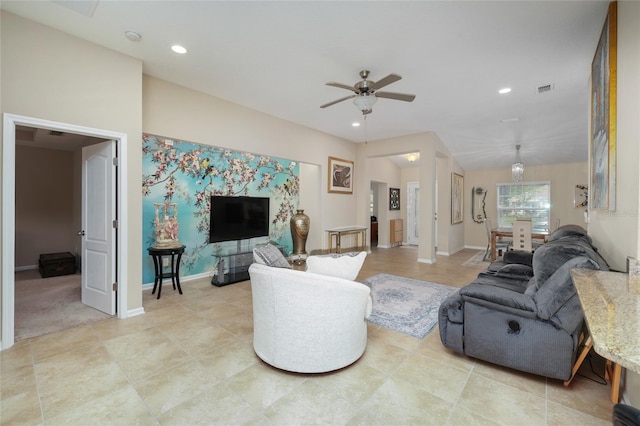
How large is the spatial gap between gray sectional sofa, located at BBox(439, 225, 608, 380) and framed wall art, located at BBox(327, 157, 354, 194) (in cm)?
455

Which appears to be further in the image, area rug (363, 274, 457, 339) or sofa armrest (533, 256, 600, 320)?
area rug (363, 274, 457, 339)

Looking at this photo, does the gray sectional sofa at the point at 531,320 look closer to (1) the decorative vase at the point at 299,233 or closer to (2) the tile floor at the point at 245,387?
(2) the tile floor at the point at 245,387

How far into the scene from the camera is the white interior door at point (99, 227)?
A: 3.11 metres

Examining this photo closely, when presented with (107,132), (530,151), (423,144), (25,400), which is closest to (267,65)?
(107,132)

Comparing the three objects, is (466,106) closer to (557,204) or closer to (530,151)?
(530,151)

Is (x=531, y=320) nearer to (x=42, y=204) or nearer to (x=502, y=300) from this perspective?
(x=502, y=300)

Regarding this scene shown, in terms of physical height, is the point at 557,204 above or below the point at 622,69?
below

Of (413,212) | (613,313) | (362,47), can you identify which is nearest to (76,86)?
(362,47)

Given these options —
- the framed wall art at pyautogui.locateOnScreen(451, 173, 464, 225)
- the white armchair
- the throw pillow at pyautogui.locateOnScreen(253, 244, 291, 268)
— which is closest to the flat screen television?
the throw pillow at pyautogui.locateOnScreen(253, 244, 291, 268)

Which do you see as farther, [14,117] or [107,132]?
[107,132]

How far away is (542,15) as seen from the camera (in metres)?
2.37

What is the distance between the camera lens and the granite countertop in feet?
2.29

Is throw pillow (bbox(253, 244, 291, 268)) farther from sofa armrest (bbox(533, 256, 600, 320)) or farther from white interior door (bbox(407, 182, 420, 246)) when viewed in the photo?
white interior door (bbox(407, 182, 420, 246))

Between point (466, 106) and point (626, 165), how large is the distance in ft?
9.74
